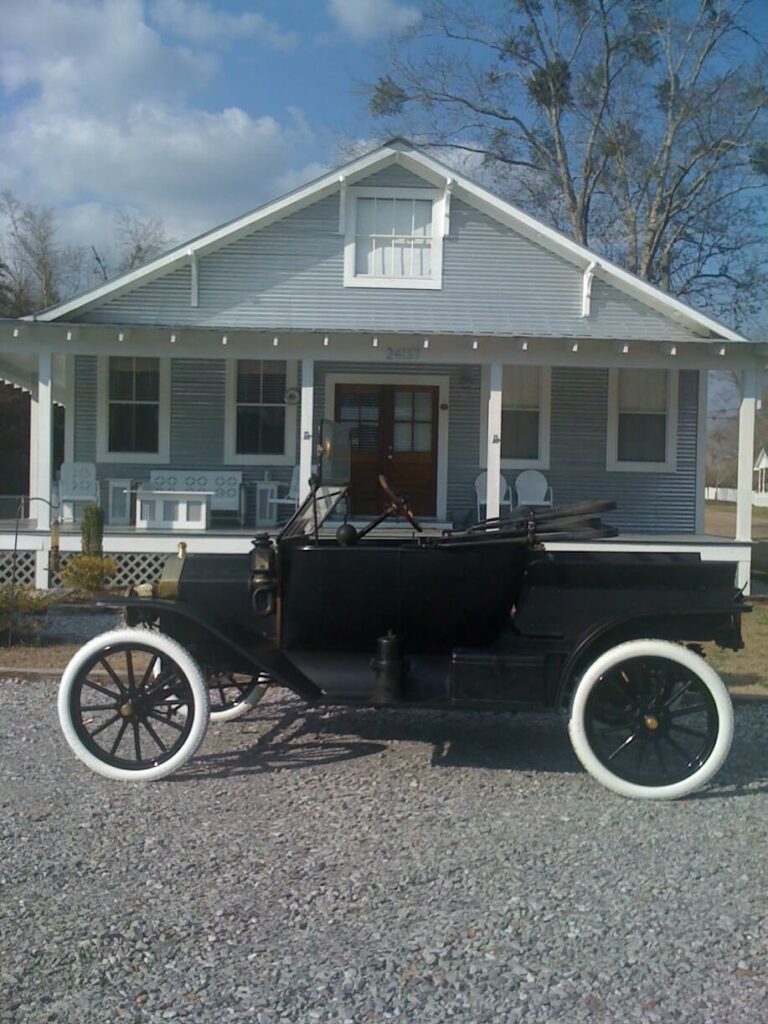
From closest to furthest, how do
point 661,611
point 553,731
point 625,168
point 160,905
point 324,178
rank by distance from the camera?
point 160,905 < point 661,611 < point 553,731 < point 324,178 < point 625,168

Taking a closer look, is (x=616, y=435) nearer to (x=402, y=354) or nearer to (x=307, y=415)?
(x=402, y=354)

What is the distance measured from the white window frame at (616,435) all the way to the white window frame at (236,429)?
4.65 metres

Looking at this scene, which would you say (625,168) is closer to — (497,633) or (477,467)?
(477,467)

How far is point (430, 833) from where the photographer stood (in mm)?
4812

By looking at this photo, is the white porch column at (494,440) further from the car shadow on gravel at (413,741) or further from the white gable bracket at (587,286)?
the car shadow on gravel at (413,741)

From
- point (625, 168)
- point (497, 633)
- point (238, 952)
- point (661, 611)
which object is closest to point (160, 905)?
point (238, 952)

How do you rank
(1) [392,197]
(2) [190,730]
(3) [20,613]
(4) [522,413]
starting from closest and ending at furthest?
(2) [190,730], (3) [20,613], (1) [392,197], (4) [522,413]

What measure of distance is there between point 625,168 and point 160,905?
29.3 meters

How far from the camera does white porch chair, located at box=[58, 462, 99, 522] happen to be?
47.3 ft

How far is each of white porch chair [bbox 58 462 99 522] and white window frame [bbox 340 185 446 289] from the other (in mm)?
4416

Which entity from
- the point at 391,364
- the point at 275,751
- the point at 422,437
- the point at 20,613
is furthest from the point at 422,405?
the point at 275,751

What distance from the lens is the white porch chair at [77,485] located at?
14430 mm

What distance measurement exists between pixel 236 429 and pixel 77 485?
2.46 metres

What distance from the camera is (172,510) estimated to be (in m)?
13.7
